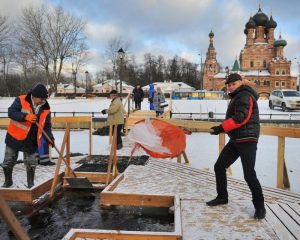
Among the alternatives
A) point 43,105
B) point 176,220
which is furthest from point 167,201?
point 43,105

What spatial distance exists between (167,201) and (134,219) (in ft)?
1.89

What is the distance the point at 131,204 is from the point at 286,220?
2005 mm

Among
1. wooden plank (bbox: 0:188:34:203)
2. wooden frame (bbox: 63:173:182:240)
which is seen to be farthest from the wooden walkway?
wooden plank (bbox: 0:188:34:203)

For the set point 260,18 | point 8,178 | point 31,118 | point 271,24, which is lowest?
point 8,178

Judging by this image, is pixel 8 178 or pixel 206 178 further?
pixel 206 178

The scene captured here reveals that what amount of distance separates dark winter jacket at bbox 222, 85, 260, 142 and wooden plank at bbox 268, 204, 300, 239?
3.13ft

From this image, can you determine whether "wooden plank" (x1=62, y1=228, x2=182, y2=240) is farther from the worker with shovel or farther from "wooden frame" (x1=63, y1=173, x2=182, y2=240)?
the worker with shovel

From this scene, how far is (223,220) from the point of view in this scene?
13.6 feet

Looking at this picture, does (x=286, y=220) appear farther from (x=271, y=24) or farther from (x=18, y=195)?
(x=271, y=24)

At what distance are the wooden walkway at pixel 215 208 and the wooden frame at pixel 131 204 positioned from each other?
0.38 ft

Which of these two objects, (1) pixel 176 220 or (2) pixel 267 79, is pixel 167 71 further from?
(1) pixel 176 220

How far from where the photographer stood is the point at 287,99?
79.1 feet

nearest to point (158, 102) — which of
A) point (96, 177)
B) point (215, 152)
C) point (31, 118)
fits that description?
point (215, 152)

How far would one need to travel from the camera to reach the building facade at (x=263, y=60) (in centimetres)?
8712
